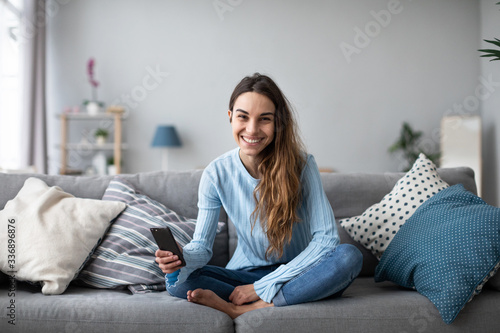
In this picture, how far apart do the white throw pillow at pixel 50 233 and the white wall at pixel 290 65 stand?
3.69m

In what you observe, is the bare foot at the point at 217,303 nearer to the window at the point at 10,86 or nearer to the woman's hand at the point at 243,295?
the woman's hand at the point at 243,295

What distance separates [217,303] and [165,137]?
387cm

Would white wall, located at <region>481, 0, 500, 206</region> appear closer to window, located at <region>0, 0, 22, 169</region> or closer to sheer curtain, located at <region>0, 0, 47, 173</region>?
sheer curtain, located at <region>0, 0, 47, 173</region>

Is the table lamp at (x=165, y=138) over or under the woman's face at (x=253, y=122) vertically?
under

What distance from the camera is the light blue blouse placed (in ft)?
5.22

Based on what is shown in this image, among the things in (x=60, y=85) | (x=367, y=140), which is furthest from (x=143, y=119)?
(x=367, y=140)

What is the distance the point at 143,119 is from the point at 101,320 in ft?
13.8

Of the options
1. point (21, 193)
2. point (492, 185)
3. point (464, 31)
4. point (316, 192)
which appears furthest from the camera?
point (464, 31)

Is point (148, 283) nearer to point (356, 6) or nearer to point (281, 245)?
point (281, 245)

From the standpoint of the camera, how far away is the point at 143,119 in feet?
17.9

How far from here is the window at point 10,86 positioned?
14.3ft

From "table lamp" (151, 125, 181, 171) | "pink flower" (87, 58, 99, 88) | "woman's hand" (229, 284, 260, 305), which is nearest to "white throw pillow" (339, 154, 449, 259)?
"woman's hand" (229, 284, 260, 305)

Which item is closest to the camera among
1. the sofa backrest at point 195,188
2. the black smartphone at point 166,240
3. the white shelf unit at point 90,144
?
the black smartphone at point 166,240

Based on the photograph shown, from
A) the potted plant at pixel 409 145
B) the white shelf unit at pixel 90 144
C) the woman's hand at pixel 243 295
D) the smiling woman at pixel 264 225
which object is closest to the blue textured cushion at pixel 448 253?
the smiling woman at pixel 264 225
